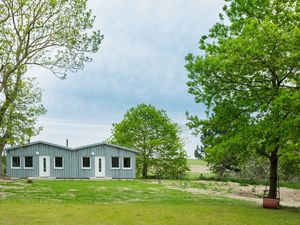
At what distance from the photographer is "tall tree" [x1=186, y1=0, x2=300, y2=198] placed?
15583mm

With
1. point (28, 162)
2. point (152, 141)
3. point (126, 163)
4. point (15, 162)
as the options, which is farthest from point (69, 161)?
point (152, 141)

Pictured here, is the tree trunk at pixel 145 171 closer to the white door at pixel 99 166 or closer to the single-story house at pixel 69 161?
the single-story house at pixel 69 161

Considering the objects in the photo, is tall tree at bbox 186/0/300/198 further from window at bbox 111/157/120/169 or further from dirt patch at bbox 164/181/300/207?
window at bbox 111/157/120/169

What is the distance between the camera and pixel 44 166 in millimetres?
Answer: 42469

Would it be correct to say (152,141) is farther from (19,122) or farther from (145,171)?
(19,122)

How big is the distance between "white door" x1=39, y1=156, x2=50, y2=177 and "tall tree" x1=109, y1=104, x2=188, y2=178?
10.9 m

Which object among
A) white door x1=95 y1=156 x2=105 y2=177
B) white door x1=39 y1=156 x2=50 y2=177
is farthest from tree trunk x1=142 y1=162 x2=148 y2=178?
white door x1=39 y1=156 x2=50 y2=177

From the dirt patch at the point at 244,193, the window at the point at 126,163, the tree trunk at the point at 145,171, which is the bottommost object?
the dirt patch at the point at 244,193

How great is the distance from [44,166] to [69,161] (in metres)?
2.70

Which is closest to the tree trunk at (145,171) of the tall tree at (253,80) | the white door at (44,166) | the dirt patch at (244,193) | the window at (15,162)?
the white door at (44,166)

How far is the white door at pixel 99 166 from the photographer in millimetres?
43763

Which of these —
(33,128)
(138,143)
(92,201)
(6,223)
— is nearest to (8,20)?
(33,128)

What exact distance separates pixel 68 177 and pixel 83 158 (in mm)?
2626

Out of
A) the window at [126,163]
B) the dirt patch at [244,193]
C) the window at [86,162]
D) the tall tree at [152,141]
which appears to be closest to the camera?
the dirt patch at [244,193]
